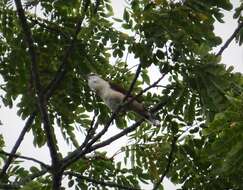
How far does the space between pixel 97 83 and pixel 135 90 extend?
733 mm

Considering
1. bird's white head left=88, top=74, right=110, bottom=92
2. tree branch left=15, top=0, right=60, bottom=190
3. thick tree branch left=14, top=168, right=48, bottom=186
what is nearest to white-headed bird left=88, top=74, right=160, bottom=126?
bird's white head left=88, top=74, right=110, bottom=92

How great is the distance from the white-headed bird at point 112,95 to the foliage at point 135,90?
12 cm

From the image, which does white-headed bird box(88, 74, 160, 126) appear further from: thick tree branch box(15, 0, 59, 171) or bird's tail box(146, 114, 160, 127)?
thick tree branch box(15, 0, 59, 171)

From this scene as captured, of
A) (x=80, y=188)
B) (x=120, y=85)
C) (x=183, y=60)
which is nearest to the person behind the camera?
(x=183, y=60)

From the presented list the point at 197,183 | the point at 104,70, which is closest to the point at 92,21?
the point at 104,70

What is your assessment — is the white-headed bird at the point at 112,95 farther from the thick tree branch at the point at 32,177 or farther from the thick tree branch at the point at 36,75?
the thick tree branch at the point at 36,75

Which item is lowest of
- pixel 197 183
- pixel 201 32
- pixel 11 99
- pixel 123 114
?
pixel 197 183

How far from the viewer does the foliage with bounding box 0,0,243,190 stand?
18.2 ft

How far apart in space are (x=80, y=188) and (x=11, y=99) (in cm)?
171

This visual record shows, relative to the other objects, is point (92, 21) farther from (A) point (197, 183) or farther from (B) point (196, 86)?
(A) point (197, 183)

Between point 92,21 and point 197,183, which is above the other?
point 92,21

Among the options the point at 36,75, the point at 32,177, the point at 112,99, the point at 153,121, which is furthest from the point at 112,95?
the point at 36,75

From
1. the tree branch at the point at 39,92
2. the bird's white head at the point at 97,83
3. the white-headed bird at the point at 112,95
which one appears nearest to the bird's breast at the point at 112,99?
the white-headed bird at the point at 112,95

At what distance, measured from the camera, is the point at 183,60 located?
566 cm
